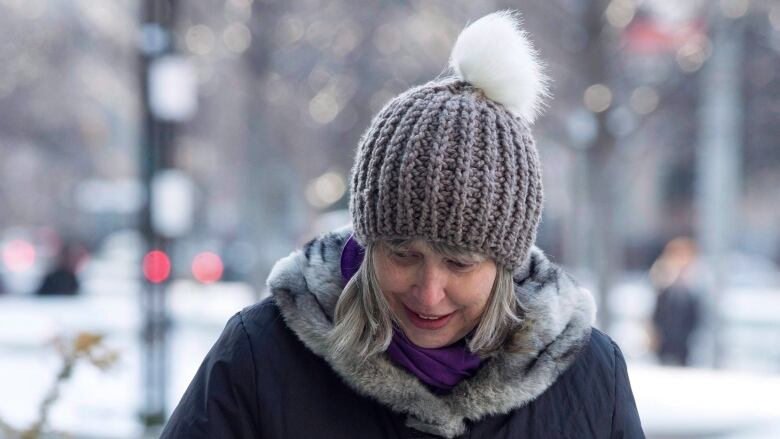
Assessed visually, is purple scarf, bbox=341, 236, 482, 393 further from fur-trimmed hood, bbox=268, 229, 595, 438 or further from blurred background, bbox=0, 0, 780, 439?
blurred background, bbox=0, 0, 780, 439

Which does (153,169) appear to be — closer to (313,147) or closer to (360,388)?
(360,388)

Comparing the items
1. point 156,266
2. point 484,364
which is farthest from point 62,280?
point 484,364

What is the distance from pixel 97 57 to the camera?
21.2 metres

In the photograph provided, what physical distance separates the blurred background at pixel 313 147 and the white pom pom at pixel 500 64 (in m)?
1.28

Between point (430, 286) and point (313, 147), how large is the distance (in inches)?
628

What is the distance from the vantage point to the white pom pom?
7.34 feet

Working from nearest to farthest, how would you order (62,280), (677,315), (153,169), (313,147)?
(153,169)
(677,315)
(62,280)
(313,147)

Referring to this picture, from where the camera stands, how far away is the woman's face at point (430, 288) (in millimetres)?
2102

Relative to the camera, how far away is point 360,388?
215cm

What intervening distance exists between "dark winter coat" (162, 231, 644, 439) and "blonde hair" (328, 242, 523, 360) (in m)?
0.03

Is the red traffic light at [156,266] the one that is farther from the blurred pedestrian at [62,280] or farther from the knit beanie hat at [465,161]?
the blurred pedestrian at [62,280]

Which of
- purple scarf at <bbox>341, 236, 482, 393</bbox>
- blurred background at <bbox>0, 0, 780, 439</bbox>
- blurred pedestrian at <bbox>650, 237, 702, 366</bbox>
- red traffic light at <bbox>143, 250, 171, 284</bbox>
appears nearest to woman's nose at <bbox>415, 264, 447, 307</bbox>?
purple scarf at <bbox>341, 236, 482, 393</bbox>

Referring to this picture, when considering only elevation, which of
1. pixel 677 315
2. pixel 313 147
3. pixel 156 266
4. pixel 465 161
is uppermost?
pixel 313 147

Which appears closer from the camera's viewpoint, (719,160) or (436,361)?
(436,361)
